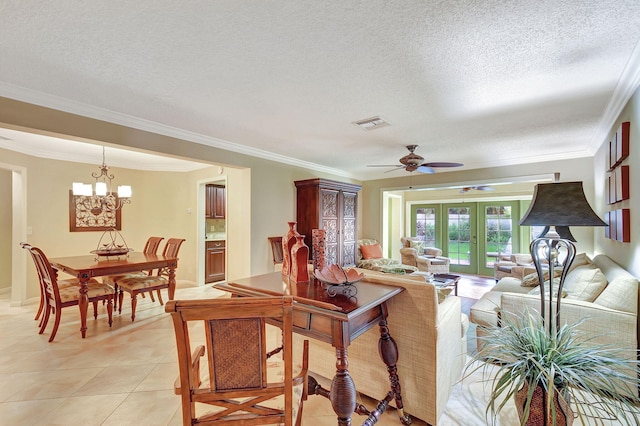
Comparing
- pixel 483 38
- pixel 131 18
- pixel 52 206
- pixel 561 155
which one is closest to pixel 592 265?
pixel 561 155

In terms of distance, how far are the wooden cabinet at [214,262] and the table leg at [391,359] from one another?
4.61 m

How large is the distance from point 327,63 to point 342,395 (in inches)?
79.2

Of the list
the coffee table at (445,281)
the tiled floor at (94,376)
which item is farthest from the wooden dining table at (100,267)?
the coffee table at (445,281)

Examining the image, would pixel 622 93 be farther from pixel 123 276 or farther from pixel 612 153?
pixel 123 276

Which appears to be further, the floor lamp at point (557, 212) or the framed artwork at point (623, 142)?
the framed artwork at point (623, 142)

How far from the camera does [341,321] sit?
1363mm

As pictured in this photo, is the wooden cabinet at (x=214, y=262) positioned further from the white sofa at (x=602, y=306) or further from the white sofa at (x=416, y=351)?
the white sofa at (x=602, y=306)

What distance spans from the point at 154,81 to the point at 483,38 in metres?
2.33

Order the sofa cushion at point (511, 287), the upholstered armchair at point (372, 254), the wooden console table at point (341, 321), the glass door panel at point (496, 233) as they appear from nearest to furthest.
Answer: the wooden console table at point (341, 321) → the sofa cushion at point (511, 287) → the upholstered armchair at point (372, 254) → the glass door panel at point (496, 233)

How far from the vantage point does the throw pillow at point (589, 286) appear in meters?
2.36

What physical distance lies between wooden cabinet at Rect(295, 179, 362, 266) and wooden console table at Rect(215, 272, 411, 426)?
2.98m

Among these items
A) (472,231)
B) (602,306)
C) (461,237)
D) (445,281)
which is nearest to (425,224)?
(461,237)

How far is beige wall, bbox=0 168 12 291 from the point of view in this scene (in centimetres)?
502

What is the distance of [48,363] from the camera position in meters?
2.59
